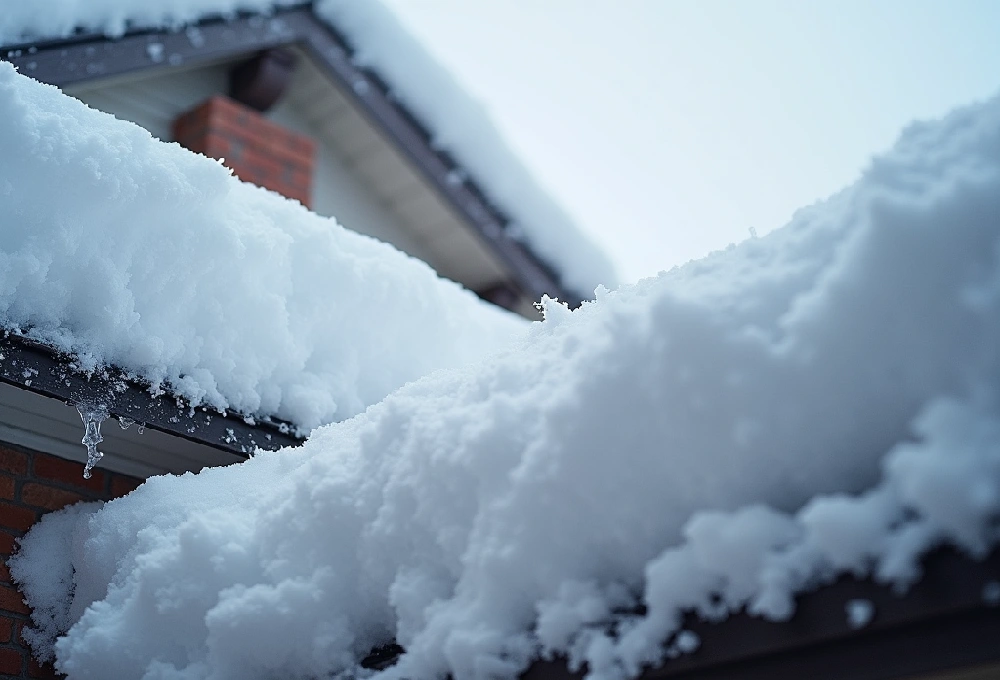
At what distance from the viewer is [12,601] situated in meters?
2.34

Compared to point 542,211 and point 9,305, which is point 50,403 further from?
point 542,211

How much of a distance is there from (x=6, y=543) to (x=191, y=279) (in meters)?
0.91

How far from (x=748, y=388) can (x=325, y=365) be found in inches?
72.9

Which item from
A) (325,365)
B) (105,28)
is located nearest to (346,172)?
(105,28)

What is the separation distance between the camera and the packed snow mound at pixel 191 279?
2.09m

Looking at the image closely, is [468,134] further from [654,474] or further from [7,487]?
[654,474]

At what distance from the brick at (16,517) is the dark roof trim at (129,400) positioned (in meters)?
0.49

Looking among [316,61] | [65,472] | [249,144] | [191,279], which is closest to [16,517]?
[65,472]

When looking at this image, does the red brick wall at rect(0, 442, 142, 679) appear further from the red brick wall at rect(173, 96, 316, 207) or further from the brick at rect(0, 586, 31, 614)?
the red brick wall at rect(173, 96, 316, 207)

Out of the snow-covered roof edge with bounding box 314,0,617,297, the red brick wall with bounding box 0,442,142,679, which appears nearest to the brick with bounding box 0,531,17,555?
the red brick wall with bounding box 0,442,142,679

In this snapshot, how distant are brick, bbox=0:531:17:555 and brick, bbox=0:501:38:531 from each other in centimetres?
2

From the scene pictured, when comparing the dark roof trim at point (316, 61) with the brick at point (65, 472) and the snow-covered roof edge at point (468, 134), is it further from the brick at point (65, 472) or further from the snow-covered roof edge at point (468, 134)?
the brick at point (65, 472)

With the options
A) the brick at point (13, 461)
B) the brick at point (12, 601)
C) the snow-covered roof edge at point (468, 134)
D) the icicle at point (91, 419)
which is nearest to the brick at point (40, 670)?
the brick at point (12, 601)

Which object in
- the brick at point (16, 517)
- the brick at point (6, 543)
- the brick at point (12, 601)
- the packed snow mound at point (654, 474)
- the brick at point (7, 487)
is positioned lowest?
the packed snow mound at point (654, 474)
